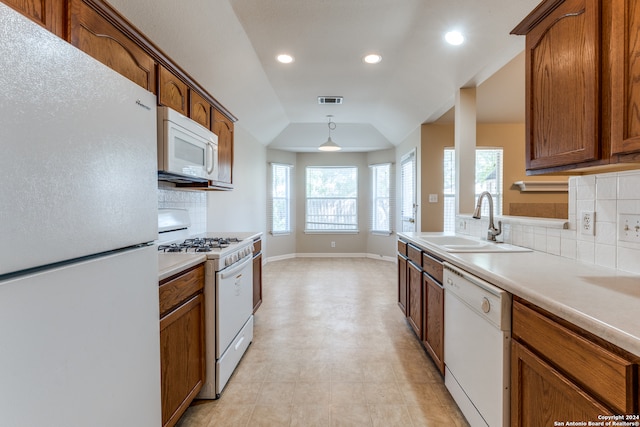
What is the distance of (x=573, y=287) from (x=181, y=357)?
173cm

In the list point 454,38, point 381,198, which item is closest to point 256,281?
point 454,38

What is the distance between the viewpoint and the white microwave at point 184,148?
170 centimetres

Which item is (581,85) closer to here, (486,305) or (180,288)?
(486,305)

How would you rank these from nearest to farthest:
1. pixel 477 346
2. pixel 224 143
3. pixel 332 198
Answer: pixel 477 346 → pixel 224 143 → pixel 332 198

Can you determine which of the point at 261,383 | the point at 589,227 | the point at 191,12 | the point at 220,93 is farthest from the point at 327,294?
the point at 191,12

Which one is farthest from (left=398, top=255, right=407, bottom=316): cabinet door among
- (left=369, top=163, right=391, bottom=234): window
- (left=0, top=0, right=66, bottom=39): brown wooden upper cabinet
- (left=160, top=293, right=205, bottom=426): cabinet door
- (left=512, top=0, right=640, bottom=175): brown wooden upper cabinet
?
(left=369, top=163, right=391, bottom=234): window

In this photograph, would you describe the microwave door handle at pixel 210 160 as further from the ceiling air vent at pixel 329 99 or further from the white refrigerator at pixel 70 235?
the ceiling air vent at pixel 329 99

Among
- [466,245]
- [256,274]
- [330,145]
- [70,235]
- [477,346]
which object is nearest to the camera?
[70,235]

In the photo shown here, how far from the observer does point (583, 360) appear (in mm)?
862

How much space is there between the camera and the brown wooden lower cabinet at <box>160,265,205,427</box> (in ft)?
4.54

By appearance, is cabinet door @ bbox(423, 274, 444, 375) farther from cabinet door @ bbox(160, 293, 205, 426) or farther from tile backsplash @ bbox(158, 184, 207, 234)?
tile backsplash @ bbox(158, 184, 207, 234)

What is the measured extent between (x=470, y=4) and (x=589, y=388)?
236 centimetres

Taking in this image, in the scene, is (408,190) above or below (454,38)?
below

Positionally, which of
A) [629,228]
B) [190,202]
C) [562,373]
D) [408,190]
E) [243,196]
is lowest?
[562,373]
